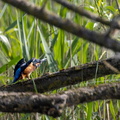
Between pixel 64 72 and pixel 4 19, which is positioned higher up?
pixel 4 19

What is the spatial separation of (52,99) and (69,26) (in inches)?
19.4

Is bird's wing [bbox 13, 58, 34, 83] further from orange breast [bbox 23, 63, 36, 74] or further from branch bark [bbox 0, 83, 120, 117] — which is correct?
branch bark [bbox 0, 83, 120, 117]

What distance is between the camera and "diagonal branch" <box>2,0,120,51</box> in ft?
1.66

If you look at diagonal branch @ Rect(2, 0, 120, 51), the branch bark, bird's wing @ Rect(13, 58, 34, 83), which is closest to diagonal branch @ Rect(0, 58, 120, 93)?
the branch bark

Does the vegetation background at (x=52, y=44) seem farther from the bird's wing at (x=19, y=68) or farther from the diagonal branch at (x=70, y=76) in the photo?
the diagonal branch at (x=70, y=76)

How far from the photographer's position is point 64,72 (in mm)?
1347

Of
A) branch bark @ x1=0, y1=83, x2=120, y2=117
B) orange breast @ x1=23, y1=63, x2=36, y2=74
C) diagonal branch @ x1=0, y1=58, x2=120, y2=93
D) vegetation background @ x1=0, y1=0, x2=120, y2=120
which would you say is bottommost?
branch bark @ x1=0, y1=83, x2=120, y2=117

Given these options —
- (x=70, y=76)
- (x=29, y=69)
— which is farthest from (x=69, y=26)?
(x=29, y=69)

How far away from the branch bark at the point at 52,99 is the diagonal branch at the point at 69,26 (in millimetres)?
481

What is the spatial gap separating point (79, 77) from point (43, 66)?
56 cm

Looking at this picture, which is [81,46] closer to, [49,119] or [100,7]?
[100,7]

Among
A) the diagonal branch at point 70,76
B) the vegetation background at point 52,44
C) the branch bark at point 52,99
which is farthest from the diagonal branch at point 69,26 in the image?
the vegetation background at point 52,44

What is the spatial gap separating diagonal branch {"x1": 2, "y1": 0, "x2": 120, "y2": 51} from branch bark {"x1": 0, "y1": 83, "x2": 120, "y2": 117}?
18.9 inches

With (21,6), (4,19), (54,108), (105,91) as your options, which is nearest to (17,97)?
(54,108)
